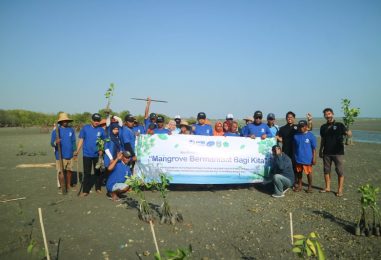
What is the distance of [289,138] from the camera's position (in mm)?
9531


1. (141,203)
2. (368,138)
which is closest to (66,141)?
(141,203)

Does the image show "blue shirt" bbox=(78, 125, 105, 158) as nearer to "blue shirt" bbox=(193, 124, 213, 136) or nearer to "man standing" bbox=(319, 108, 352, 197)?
"blue shirt" bbox=(193, 124, 213, 136)

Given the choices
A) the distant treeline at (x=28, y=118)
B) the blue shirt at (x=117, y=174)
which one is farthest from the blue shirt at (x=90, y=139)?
the distant treeline at (x=28, y=118)

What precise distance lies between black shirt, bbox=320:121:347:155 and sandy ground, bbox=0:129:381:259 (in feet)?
4.55

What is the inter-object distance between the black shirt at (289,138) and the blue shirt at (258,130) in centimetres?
46

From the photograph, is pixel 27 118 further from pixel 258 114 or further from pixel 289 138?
pixel 289 138

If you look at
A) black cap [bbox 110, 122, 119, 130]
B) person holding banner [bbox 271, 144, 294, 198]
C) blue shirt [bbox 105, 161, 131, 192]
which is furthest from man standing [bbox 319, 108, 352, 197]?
black cap [bbox 110, 122, 119, 130]

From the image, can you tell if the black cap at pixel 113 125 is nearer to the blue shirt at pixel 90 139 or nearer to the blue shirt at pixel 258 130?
the blue shirt at pixel 90 139

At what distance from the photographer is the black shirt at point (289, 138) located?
9429mm

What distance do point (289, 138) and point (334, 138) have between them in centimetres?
133

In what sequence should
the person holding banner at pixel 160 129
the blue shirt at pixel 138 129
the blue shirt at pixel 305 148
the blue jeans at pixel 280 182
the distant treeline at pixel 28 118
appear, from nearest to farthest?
the blue jeans at pixel 280 182, the blue shirt at pixel 305 148, the person holding banner at pixel 160 129, the blue shirt at pixel 138 129, the distant treeline at pixel 28 118

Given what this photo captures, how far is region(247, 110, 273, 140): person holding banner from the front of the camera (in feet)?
31.5

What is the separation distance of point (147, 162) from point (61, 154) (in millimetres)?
2641

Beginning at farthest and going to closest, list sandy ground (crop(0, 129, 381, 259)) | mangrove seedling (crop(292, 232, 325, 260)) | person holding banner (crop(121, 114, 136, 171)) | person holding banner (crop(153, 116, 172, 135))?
person holding banner (crop(153, 116, 172, 135))
person holding banner (crop(121, 114, 136, 171))
sandy ground (crop(0, 129, 381, 259))
mangrove seedling (crop(292, 232, 325, 260))
